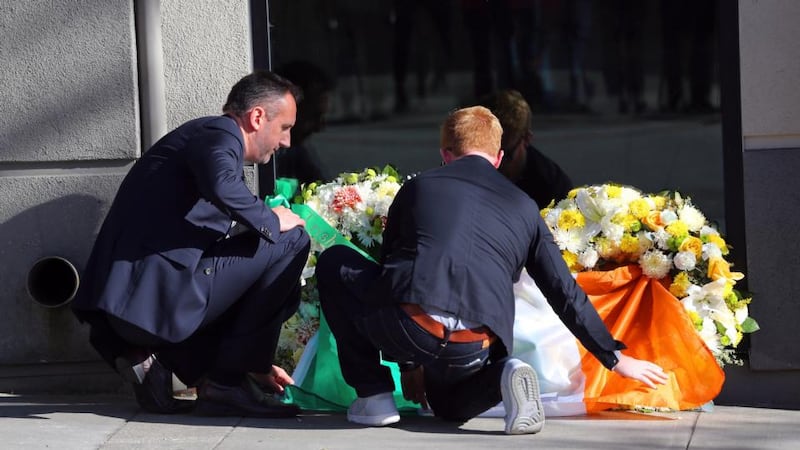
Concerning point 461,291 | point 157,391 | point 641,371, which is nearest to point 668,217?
point 641,371

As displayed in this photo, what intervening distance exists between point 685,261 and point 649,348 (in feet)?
1.26

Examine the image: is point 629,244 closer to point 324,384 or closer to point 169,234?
point 324,384

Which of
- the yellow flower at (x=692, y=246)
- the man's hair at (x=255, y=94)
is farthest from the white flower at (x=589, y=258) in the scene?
the man's hair at (x=255, y=94)

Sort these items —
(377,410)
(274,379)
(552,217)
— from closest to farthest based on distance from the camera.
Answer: (377,410), (274,379), (552,217)

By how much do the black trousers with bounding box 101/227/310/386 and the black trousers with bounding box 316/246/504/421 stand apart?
20cm

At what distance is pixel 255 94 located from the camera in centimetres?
474

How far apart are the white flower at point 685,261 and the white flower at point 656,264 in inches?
1.6

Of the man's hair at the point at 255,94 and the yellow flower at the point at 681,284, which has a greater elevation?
the man's hair at the point at 255,94

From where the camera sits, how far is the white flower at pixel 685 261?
16.4 ft

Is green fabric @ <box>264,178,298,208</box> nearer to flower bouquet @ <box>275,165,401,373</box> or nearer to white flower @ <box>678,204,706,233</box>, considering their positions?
flower bouquet @ <box>275,165,401,373</box>

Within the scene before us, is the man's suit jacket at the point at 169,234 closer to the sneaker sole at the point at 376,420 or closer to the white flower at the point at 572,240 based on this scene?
the sneaker sole at the point at 376,420

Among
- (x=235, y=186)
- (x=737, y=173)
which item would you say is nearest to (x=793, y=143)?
(x=737, y=173)

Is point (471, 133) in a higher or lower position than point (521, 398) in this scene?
higher

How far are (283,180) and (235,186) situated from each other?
128 centimetres
